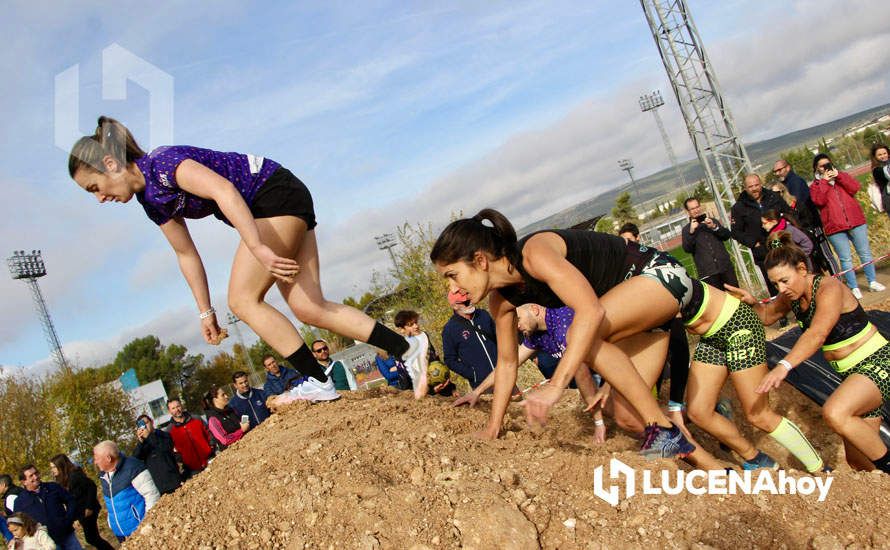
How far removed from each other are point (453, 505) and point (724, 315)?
192 centimetres

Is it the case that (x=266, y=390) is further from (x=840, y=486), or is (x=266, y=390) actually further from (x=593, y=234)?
(x=840, y=486)

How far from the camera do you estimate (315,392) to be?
5.35 m

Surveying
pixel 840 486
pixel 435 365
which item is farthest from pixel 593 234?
pixel 435 365

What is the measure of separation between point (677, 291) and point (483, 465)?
1.38m

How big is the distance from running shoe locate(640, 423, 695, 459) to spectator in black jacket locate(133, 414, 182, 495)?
20.2 feet

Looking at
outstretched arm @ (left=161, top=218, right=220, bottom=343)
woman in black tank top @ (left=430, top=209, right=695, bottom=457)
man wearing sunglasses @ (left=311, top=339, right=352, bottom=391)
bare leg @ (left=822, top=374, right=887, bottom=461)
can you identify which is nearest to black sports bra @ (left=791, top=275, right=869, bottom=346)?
bare leg @ (left=822, top=374, right=887, bottom=461)

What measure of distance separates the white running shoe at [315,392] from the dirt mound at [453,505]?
1203mm

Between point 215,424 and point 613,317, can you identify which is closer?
point 613,317

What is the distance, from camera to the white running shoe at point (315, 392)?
17.4 ft

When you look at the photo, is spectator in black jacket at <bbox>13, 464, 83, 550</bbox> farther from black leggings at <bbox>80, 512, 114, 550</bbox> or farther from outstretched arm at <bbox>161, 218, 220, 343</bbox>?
outstretched arm at <bbox>161, 218, 220, 343</bbox>

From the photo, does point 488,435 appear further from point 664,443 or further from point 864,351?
point 864,351

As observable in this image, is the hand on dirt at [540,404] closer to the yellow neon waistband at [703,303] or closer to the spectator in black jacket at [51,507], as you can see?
the yellow neon waistband at [703,303]

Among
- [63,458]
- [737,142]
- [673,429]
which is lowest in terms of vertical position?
[673,429]

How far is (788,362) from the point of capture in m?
3.73
